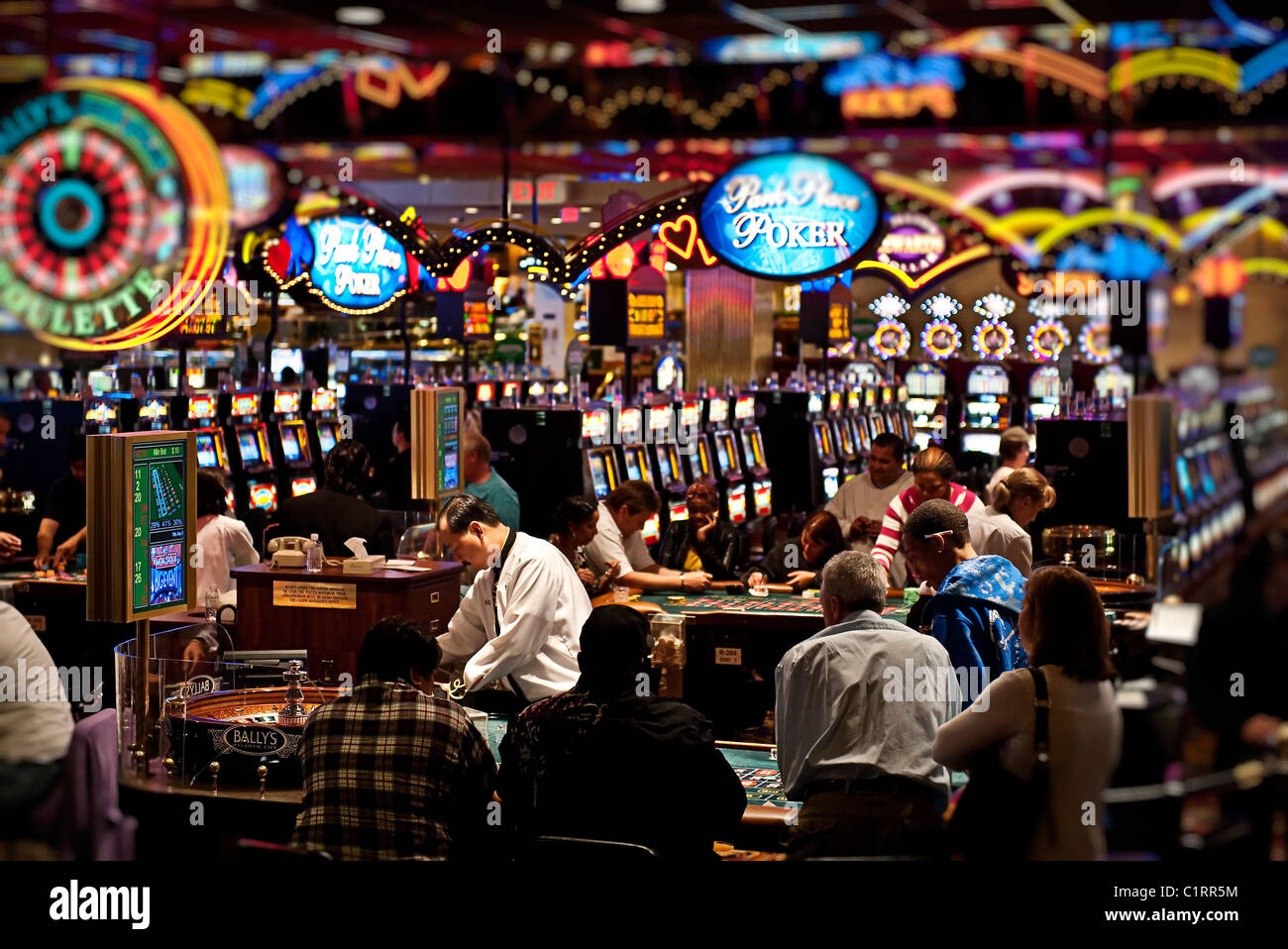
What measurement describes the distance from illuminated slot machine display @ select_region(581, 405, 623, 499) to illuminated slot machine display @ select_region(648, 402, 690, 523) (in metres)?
0.63

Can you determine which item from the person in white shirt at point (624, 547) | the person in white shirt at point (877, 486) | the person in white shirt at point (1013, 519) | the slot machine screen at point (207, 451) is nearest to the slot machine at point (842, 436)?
the person in white shirt at point (877, 486)

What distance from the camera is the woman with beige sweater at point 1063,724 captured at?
330 centimetres

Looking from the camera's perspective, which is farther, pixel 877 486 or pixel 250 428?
pixel 250 428

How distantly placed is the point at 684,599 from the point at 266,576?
Answer: 197 cm

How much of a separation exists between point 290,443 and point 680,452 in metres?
3.41

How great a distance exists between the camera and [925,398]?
1698cm

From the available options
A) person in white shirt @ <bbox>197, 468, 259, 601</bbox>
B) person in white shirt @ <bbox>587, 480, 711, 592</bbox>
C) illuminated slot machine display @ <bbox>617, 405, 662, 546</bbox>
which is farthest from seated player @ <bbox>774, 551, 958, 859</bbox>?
illuminated slot machine display @ <bbox>617, 405, 662, 546</bbox>

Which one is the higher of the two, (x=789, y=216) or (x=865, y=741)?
(x=789, y=216)

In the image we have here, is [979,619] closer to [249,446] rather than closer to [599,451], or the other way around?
[599,451]

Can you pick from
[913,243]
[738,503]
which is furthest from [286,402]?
[913,243]

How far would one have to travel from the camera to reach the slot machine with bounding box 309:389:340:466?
517 inches
